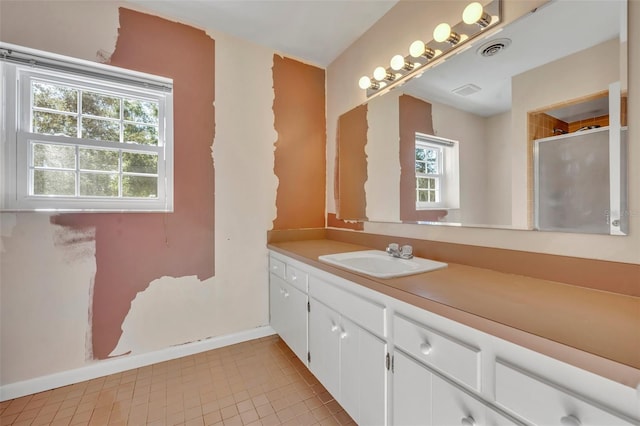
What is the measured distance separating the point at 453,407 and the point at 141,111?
2392 mm

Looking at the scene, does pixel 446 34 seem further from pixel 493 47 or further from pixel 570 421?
pixel 570 421

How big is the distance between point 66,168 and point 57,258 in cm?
56

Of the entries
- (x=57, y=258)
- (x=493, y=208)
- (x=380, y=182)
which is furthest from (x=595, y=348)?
(x=57, y=258)

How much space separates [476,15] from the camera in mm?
1230

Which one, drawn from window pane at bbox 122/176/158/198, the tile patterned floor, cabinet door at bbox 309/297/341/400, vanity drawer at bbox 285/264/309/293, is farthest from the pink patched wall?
cabinet door at bbox 309/297/341/400

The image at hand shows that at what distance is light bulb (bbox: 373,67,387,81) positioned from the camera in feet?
5.94

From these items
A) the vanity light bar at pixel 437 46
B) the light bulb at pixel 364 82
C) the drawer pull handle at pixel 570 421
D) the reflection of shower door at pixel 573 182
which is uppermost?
the light bulb at pixel 364 82

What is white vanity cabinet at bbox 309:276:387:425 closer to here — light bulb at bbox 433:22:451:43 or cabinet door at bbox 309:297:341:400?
cabinet door at bbox 309:297:341:400

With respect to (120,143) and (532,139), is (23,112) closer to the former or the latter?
(120,143)

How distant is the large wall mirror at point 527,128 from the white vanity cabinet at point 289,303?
0.83 m

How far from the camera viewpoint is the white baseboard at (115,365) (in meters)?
1.54

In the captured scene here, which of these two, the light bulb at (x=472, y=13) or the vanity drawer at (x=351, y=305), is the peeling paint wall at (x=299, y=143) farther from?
the light bulb at (x=472, y=13)

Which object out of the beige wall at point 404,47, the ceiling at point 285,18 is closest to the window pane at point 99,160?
the ceiling at point 285,18

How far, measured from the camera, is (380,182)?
1929 mm
